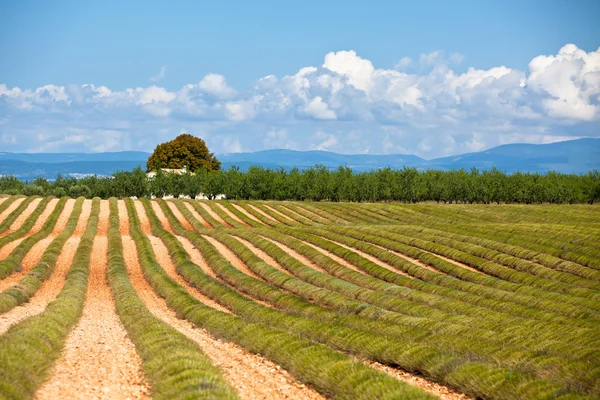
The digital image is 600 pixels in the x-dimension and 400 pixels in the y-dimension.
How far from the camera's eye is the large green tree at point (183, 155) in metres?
161

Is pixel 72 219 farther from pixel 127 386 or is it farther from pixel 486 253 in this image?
pixel 127 386

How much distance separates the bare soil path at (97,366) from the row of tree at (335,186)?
105 meters

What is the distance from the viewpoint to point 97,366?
15.8m

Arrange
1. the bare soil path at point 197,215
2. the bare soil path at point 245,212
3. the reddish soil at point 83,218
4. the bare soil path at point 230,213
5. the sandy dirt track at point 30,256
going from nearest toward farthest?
the sandy dirt track at point 30,256, the reddish soil at point 83,218, the bare soil path at point 197,215, the bare soil path at point 230,213, the bare soil path at point 245,212

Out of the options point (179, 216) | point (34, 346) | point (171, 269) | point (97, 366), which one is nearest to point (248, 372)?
point (97, 366)

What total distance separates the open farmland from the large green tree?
95.3 metres

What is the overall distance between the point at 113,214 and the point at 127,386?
59218mm

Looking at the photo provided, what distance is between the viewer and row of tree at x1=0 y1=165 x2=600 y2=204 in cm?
12664

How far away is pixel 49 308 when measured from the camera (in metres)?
24.2

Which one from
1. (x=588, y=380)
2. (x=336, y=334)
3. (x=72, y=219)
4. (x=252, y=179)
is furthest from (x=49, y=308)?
(x=252, y=179)

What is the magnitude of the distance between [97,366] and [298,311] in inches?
455

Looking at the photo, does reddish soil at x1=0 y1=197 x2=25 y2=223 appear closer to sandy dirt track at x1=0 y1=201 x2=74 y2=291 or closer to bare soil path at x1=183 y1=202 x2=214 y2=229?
sandy dirt track at x1=0 y1=201 x2=74 y2=291

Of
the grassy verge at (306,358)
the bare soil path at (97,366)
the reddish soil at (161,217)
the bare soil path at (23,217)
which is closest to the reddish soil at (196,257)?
the reddish soil at (161,217)

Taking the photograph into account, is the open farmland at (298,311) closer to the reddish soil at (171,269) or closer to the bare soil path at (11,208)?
the reddish soil at (171,269)
